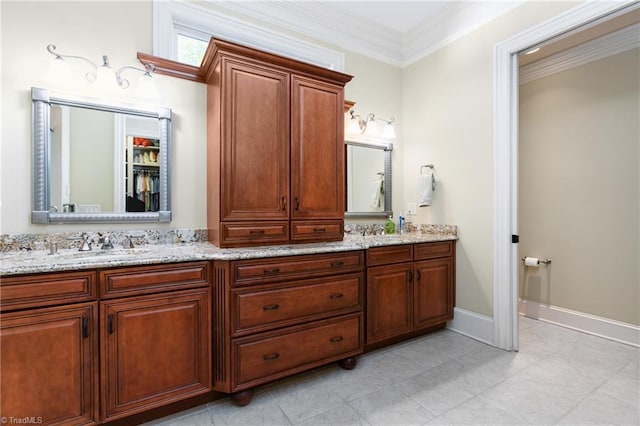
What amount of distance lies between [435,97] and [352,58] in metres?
0.94

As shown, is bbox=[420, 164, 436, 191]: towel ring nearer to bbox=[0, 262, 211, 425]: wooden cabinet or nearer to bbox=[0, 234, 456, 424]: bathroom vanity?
bbox=[0, 234, 456, 424]: bathroom vanity

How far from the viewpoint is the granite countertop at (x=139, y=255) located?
1346 mm

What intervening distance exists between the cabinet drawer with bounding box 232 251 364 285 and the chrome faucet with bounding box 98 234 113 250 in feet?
2.87

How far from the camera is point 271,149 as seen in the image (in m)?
2.10

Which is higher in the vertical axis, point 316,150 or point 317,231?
point 316,150

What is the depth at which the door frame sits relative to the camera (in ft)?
8.13

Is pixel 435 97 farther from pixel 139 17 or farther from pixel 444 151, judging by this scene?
pixel 139 17

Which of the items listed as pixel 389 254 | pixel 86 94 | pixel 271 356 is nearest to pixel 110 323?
pixel 271 356

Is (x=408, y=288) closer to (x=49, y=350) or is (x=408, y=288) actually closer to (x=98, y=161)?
(x=49, y=350)

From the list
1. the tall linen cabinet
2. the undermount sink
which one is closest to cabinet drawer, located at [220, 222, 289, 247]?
the tall linen cabinet

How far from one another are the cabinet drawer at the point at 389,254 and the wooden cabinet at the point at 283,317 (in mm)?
141

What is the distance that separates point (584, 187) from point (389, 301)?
2269mm

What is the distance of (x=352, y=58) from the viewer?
3059 mm

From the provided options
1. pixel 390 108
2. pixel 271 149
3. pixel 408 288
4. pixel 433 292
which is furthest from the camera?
pixel 390 108
